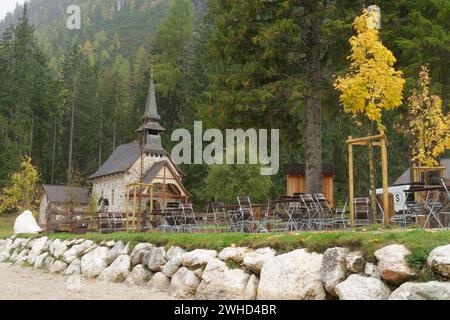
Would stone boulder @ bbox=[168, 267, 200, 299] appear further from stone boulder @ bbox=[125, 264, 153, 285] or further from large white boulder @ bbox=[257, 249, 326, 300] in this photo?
large white boulder @ bbox=[257, 249, 326, 300]

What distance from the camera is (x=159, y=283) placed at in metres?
9.91

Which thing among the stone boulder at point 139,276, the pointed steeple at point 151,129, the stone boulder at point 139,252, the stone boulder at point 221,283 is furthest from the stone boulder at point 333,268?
the pointed steeple at point 151,129

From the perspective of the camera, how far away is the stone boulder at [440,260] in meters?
5.84

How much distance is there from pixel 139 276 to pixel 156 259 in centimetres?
58

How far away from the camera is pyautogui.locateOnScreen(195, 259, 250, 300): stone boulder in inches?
320

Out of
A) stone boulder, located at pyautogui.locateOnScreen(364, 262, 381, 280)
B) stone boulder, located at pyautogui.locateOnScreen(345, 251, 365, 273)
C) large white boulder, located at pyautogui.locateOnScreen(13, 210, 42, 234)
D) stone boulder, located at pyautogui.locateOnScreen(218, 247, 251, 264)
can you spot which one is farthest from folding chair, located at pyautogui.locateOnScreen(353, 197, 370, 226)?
large white boulder, located at pyautogui.locateOnScreen(13, 210, 42, 234)

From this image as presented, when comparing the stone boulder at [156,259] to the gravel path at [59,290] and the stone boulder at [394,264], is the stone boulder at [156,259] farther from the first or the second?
the stone boulder at [394,264]

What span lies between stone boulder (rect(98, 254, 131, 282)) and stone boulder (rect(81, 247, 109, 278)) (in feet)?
1.53

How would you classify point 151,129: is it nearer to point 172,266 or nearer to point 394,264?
point 172,266

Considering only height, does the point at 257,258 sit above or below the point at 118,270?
above

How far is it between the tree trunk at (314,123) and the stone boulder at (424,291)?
9734 millimetres

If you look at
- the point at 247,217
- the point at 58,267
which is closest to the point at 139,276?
the point at 247,217

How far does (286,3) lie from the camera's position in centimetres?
1569

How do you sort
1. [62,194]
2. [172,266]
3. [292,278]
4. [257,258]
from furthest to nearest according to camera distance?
1. [62,194]
2. [172,266]
3. [257,258]
4. [292,278]
